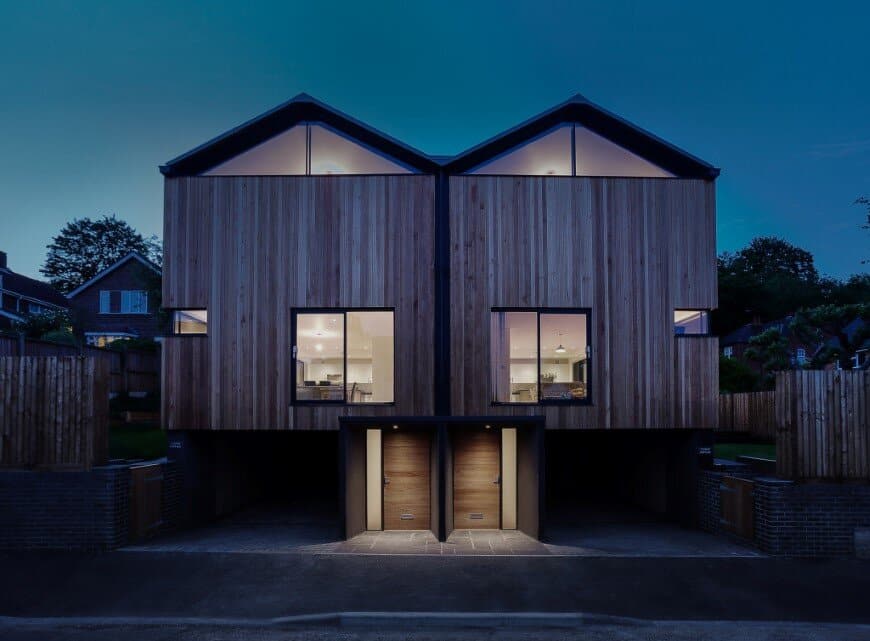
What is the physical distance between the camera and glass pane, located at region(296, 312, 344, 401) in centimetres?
1226

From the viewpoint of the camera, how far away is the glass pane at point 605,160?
1277 cm

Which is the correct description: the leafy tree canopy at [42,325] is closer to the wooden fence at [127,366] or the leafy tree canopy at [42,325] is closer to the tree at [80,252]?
the wooden fence at [127,366]

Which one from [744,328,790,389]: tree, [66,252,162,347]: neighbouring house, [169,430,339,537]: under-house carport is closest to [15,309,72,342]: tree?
[66,252,162,347]: neighbouring house

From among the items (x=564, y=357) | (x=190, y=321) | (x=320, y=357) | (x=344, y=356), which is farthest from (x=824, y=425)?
(x=190, y=321)

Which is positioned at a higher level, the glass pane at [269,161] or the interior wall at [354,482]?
the glass pane at [269,161]

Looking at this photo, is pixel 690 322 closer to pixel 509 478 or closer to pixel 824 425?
pixel 824 425

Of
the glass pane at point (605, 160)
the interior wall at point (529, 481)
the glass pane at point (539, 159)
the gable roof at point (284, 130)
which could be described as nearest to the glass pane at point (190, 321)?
the gable roof at point (284, 130)

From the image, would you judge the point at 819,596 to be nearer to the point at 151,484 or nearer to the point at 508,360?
the point at 508,360

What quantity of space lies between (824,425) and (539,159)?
268 inches

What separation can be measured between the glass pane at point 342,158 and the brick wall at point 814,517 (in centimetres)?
865

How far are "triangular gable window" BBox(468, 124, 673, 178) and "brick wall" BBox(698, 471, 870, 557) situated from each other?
6.30 meters

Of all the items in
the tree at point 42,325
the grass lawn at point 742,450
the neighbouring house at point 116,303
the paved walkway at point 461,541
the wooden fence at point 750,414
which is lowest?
the paved walkway at point 461,541

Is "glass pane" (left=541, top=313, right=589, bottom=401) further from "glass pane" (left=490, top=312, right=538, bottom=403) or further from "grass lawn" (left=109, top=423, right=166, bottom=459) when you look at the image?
"grass lawn" (left=109, top=423, right=166, bottom=459)

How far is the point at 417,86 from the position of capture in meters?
96.9
